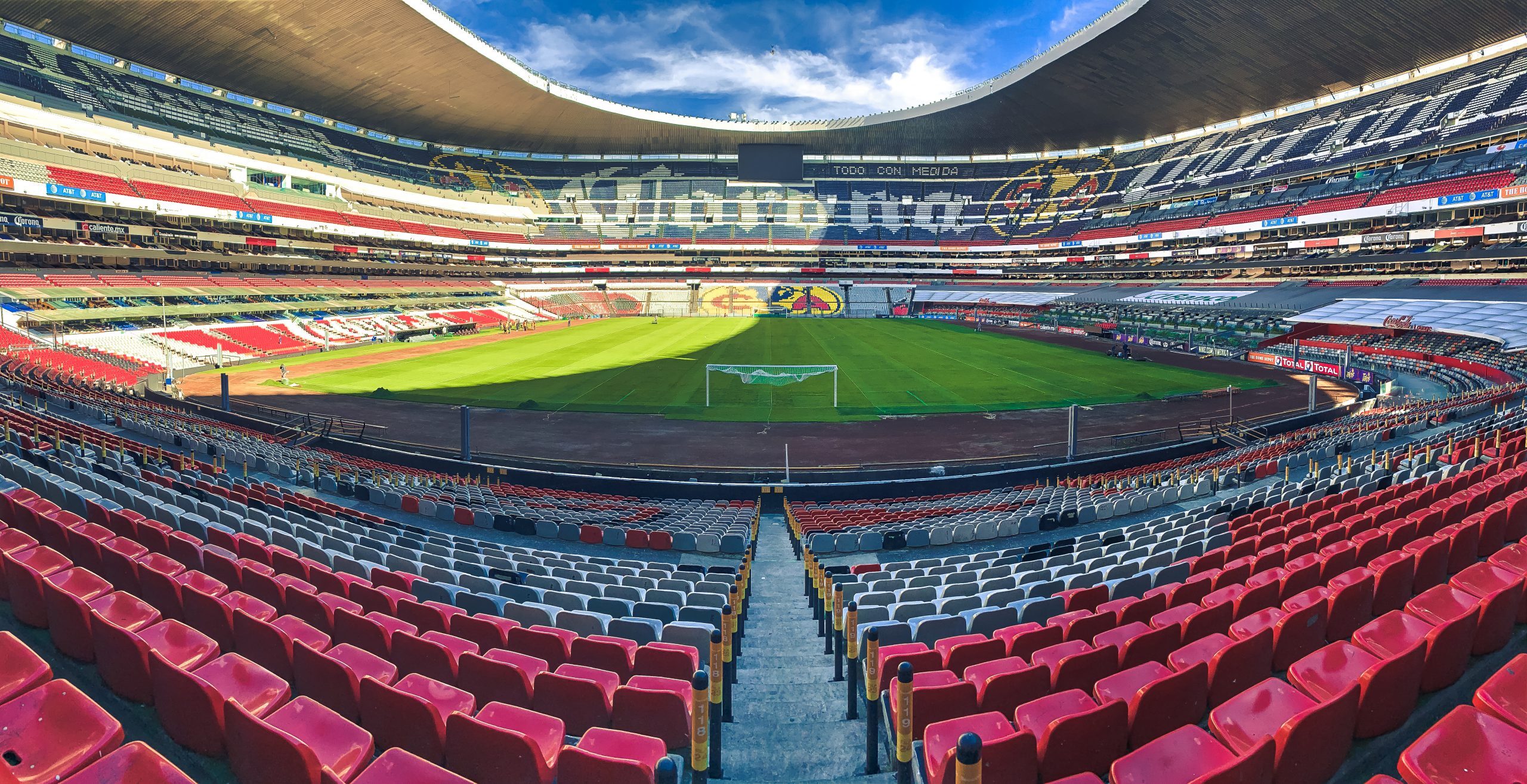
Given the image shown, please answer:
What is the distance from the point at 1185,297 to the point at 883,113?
44.9 m

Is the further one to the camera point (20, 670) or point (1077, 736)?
point (1077, 736)

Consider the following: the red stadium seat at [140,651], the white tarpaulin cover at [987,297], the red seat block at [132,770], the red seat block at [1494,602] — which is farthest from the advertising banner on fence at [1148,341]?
the red seat block at [132,770]

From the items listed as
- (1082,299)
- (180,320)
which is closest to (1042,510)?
(180,320)

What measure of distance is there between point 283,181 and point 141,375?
43.4m

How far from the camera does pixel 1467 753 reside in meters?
3.03

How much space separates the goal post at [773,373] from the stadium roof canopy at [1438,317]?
104 feet

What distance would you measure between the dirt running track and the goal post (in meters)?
4.49

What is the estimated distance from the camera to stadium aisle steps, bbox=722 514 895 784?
4.64m

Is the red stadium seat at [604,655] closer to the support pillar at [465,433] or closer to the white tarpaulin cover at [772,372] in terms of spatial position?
the support pillar at [465,433]

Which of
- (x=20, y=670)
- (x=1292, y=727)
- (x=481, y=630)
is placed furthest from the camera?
(x=481, y=630)

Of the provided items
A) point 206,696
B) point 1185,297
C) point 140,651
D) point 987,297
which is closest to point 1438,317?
point 1185,297

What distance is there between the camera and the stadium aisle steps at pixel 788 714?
4.64 m

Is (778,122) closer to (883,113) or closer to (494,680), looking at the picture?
(883,113)

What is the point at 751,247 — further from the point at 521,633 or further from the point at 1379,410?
the point at 521,633
